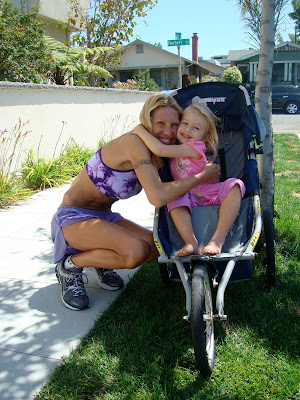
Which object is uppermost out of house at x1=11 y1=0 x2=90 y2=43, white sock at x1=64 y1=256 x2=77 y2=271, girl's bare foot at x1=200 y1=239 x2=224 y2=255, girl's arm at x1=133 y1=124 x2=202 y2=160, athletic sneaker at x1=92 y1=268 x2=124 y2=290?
house at x1=11 y1=0 x2=90 y2=43

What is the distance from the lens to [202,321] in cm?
224

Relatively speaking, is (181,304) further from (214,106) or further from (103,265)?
(214,106)

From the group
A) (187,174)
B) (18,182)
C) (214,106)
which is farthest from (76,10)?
(187,174)

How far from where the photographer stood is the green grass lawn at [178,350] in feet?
7.48

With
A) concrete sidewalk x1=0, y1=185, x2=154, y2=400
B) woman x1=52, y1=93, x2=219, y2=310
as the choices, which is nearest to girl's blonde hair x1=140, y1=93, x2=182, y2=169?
woman x1=52, y1=93, x2=219, y2=310

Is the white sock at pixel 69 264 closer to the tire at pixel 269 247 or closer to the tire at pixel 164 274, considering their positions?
the tire at pixel 164 274

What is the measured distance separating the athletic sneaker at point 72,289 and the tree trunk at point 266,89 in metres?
1.81

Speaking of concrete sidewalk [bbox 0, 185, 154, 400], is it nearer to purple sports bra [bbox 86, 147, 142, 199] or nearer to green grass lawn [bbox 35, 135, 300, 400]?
green grass lawn [bbox 35, 135, 300, 400]

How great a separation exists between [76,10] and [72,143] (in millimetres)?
6226

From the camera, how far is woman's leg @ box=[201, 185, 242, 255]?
2.67 meters

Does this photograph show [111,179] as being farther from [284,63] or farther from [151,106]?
[284,63]

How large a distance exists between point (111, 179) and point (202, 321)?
1.34 meters

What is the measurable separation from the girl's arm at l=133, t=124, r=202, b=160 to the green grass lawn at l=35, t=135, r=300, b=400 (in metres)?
1.12

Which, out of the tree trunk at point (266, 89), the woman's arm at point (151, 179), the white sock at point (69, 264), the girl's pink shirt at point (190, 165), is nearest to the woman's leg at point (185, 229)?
the woman's arm at point (151, 179)
